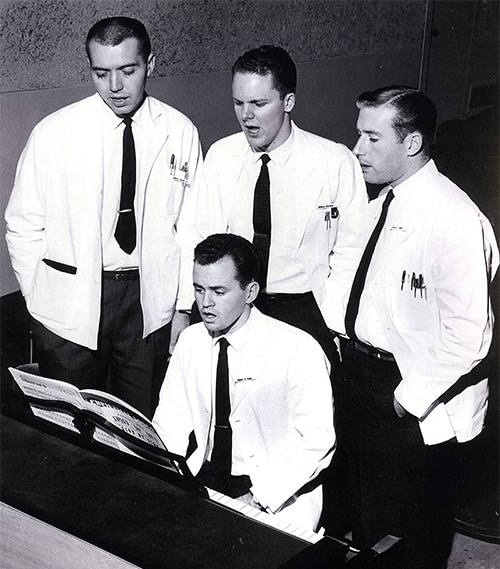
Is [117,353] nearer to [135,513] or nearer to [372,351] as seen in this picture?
[372,351]

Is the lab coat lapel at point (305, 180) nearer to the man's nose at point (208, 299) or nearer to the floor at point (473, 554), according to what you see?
the man's nose at point (208, 299)

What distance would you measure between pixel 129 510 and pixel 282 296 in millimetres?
1351

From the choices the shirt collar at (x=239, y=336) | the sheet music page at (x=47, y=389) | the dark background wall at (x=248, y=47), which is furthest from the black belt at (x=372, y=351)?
the dark background wall at (x=248, y=47)

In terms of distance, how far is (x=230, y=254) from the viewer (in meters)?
2.27

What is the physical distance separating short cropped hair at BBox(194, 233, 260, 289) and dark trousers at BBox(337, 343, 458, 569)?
0.41m

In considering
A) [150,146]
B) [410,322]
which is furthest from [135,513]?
[150,146]

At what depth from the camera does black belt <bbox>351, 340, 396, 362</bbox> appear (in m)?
2.32

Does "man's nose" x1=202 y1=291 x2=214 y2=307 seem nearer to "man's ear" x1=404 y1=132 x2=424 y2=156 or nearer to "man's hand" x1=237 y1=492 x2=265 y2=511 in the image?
"man's hand" x1=237 y1=492 x2=265 y2=511

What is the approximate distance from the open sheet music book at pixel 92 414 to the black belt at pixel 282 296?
3.18 feet

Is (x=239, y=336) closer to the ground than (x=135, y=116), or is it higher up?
closer to the ground

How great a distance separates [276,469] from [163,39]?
179 cm

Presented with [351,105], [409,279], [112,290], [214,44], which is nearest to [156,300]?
[112,290]

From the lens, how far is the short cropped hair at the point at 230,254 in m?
2.26

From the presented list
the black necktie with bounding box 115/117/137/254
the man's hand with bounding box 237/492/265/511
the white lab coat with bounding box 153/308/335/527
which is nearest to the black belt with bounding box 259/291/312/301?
the white lab coat with bounding box 153/308/335/527
